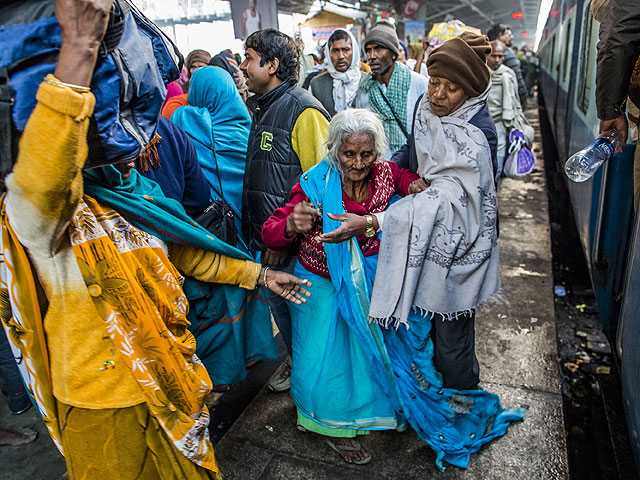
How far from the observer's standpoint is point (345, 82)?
457cm

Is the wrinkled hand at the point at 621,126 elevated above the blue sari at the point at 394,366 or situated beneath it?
elevated above

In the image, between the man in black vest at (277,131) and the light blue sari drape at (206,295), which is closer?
the light blue sari drape at (206,295)

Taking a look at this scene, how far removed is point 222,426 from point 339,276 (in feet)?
Result: 4.29

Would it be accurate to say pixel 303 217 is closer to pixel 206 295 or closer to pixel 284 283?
pixel 284 283

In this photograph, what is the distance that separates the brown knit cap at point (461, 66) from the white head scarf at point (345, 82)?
2.43 meters

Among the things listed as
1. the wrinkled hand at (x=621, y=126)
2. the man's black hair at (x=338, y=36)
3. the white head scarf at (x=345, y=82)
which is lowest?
the wrinkled hand at (x=621, y=126)

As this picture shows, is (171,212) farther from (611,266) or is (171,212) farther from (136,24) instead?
(611,266)

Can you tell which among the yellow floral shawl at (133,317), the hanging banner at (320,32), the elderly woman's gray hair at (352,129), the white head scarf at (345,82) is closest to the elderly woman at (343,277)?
the elderly woman's gray hair at (352,129)

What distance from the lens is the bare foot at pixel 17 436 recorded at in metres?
2.73

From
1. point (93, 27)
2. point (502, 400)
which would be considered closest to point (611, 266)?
point (502, 400)

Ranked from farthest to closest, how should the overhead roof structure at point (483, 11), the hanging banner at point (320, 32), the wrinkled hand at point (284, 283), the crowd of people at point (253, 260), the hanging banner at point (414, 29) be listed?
1. the overhead roof structure at point (483, 11)
2. the hanging banner at point (414, 29)
3. the hanging banner at point (320, 32)
4. the wrinkled hand at point (284, 283)
5. the crowd of people at point (253, 260)

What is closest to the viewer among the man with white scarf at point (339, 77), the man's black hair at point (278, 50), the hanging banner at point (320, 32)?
the man's black hair at point (278, 50)

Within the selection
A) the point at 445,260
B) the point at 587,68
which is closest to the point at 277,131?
the point at 445,260

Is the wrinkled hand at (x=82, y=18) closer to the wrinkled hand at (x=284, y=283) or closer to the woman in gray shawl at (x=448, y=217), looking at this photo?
the wrinkled hand at (x=284, y=283)
